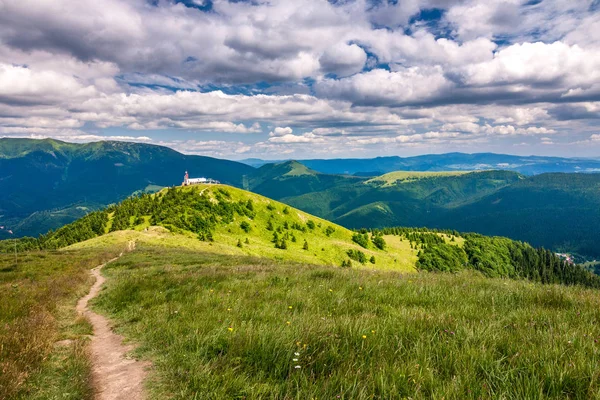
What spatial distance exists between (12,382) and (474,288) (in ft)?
34.7

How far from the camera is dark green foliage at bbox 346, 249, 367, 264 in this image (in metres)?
99.1

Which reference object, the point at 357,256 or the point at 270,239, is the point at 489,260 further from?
the point at 270,239

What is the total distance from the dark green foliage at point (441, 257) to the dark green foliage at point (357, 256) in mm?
44518

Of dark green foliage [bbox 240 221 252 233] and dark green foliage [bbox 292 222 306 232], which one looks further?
dark green foliage [bbox 292 222 306 232]

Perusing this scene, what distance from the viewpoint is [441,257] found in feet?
519

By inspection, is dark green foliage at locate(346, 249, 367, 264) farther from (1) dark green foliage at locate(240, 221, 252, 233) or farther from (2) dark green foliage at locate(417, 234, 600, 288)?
(2) dark green foliage at locate(417, 234, 600, 288)

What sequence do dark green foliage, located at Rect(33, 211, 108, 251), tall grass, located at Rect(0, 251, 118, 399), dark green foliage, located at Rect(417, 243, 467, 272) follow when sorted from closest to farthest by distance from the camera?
tall grass, located at Rect(0, 251, 118, 399), dark green foliage, located at Rect(33, 211, 108, 251), dark green foliage, located at Rect(417, 243, 467, 272)

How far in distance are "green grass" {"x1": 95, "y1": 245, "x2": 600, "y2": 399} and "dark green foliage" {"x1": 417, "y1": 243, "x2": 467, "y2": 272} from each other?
137 m

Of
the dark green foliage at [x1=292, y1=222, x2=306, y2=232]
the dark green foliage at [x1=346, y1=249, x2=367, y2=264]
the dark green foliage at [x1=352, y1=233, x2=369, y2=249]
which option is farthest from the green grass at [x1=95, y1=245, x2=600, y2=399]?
→ the dark green foliage at [x1=352, y1=233, x2=369, y2=249]

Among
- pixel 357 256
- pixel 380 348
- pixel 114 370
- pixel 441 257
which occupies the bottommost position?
pixel 441 257

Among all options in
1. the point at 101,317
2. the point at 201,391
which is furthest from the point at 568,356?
the point at 101,317

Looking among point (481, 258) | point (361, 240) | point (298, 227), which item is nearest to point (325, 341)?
point (298, 227)

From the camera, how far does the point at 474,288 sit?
905cm

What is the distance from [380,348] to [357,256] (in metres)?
98.6
